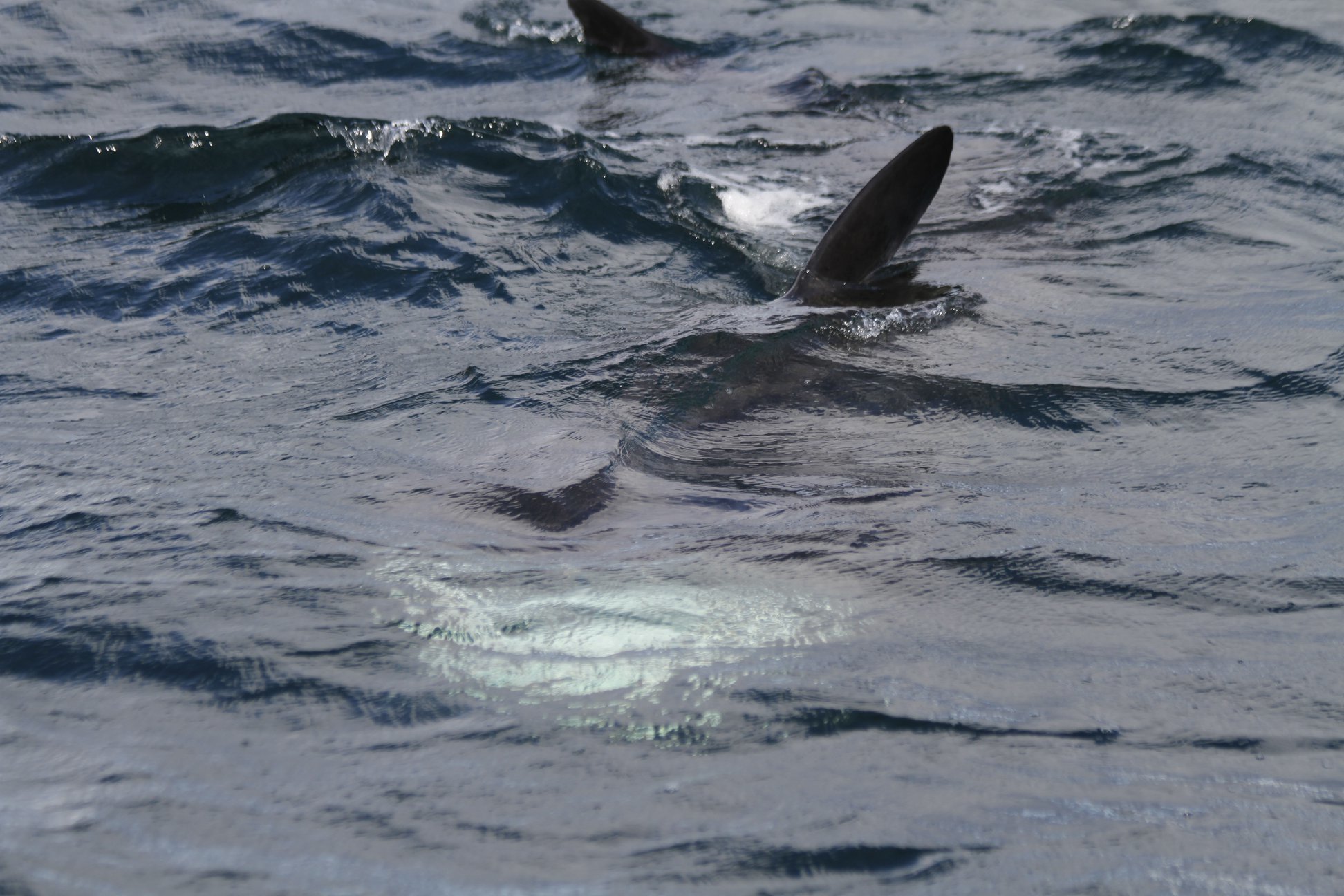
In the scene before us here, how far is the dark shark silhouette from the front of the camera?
14.4 ft

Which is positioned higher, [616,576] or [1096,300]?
[1096,300]

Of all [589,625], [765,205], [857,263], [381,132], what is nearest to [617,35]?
[381,132]

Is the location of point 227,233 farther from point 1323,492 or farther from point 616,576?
point 1323,492

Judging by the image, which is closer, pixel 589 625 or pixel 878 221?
pixel 589 625

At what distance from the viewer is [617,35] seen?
9.30 meters

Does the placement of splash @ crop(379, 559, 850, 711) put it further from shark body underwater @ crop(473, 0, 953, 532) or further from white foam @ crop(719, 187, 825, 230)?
white foam @ crop(719, 187, 825, 230)

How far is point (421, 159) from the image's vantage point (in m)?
6.97

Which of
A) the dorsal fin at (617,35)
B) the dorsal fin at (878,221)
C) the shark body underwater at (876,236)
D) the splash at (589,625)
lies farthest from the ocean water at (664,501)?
the dorsal fin at (617,35)

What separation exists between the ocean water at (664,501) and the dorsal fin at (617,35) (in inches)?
55.2

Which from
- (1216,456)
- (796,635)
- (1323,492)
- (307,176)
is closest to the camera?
(796,635)

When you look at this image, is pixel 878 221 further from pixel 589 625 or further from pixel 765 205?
pixel 589 625

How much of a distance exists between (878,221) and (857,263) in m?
0.20

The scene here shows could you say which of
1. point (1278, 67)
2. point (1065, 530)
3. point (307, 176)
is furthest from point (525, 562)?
point (1278, 67)

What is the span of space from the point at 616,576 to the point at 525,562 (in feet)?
0.85
